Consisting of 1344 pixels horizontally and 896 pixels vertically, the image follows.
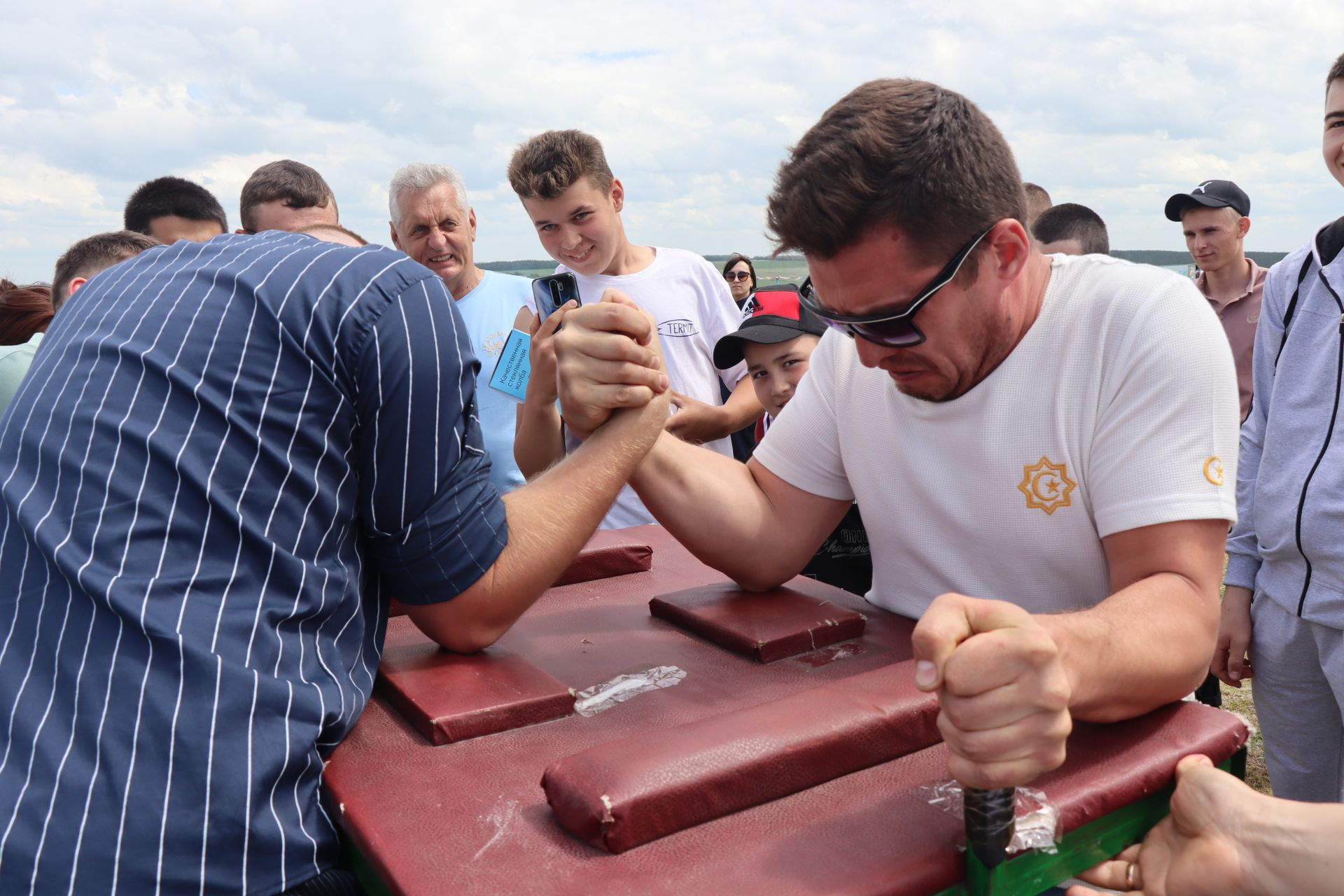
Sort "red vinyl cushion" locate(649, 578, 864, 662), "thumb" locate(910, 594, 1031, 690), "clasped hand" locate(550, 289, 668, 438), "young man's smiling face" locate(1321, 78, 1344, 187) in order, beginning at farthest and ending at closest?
"young man's smiling face" locate(1321, 78, 1344, 187) → "clasped hand" locate(550, 289, 668, 438) → "red vinyl cushion" locate(649, 578, 864, 662) → "thumb" locate(910, 594, 1031, 690)

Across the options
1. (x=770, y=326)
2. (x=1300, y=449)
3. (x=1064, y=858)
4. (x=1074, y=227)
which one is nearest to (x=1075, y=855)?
(x=1064, y=858)

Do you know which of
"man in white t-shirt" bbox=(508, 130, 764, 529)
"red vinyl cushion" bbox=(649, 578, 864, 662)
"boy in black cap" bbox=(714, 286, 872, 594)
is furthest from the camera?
"man in white t-shirt" bbox=(508, 130, 764, 529)

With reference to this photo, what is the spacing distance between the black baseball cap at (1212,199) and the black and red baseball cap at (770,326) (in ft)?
11.5

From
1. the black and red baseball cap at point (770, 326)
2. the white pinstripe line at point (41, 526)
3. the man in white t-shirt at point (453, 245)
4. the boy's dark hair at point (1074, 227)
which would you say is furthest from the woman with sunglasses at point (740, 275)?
the white pinstripe line at point (41, 526)

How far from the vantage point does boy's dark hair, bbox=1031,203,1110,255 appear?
443 centimetres

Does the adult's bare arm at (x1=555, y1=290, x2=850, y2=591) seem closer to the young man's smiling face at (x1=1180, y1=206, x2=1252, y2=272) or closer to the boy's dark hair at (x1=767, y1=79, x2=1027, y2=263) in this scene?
the boy's dark hair at (x1=767, y1=79, x2=1027, y2=263)

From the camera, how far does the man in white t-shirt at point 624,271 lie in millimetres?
3504

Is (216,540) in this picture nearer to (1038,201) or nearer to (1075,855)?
(1075,855)

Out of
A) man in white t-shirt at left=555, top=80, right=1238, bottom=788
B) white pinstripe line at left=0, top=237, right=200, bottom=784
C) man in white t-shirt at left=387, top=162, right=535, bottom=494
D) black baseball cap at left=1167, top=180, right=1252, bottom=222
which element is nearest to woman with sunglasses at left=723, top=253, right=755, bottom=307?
black baseball cap at left=1167, top=180, right=1252, bottom=222

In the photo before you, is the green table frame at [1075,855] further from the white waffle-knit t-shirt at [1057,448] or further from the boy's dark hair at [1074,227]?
the boy's dark hair at [1074,227]

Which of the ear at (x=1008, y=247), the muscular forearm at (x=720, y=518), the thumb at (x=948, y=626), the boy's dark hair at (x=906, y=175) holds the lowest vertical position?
the muscular forearm at (x=720, y=518)

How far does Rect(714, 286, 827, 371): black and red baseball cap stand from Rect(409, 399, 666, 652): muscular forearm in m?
1.30

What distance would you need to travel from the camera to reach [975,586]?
1.77 meters

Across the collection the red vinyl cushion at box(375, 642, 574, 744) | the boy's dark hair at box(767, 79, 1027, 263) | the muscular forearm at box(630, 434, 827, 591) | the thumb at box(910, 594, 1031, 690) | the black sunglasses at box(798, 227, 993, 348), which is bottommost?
the red vinyl cushion at box(375, 642, 574, 744)
